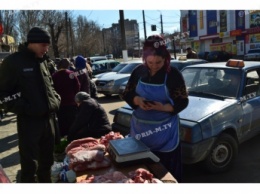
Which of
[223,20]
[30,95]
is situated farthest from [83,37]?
[30,95]

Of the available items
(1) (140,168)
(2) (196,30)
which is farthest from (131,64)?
(2) (196,30)

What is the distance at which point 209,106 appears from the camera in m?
4.14

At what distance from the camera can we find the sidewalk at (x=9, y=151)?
4.37 metres

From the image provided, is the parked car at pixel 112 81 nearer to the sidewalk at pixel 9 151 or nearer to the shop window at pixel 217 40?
the sidewalk at pixel 9 151

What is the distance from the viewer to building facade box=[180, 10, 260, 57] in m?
34.6

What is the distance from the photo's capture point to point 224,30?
126 feet

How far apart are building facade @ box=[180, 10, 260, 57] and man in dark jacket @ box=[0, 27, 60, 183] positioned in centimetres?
3442

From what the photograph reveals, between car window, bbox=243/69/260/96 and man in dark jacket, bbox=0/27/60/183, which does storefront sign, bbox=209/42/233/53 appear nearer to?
car window, bbox=243/69/260/96

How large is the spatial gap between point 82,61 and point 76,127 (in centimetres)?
185

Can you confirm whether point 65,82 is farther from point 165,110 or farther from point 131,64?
point 131,64

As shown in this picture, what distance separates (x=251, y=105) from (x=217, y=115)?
959mm

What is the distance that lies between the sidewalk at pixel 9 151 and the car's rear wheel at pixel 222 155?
102 inches

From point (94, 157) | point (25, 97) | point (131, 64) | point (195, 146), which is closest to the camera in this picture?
point (94, 157)

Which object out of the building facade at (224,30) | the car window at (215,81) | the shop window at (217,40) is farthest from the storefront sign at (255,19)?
the car window at (215,81)
